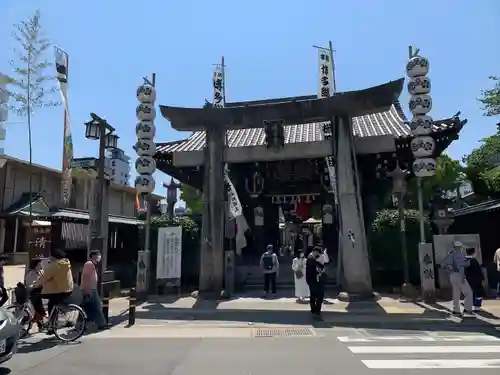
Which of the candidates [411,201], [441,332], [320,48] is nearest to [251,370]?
[441,332]

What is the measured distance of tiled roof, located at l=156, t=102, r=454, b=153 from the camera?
61.7ft

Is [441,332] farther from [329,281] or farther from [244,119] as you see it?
[244,119]

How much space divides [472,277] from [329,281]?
21.4ft

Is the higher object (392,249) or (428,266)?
(392,249)

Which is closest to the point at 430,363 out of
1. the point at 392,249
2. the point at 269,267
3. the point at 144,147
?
the point at 269,267

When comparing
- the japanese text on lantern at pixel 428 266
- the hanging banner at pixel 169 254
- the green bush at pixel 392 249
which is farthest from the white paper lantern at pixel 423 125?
the hanging banner at pixel 169 254

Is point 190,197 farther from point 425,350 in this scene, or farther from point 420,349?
point 425,350

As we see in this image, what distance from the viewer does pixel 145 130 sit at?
1584 centimetres

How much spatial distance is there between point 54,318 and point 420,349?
23.4 ft

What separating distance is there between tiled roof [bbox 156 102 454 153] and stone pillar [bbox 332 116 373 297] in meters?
3.86

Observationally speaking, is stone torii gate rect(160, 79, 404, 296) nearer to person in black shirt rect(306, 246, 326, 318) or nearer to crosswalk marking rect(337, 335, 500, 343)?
person in black shirt rect(306, 246, 326, 318)

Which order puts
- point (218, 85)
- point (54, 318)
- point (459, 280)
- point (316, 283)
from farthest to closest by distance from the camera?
1. point (218, 85)
2. point (459, 280)
3. point (316, 283)
4. point (54, 318)

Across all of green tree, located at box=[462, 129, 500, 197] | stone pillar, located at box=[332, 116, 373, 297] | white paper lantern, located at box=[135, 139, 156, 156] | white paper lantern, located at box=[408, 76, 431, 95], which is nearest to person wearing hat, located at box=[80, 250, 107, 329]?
white paper lantern, located at box=[135, 139, 156, 156]

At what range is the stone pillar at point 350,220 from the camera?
13.8 meters
